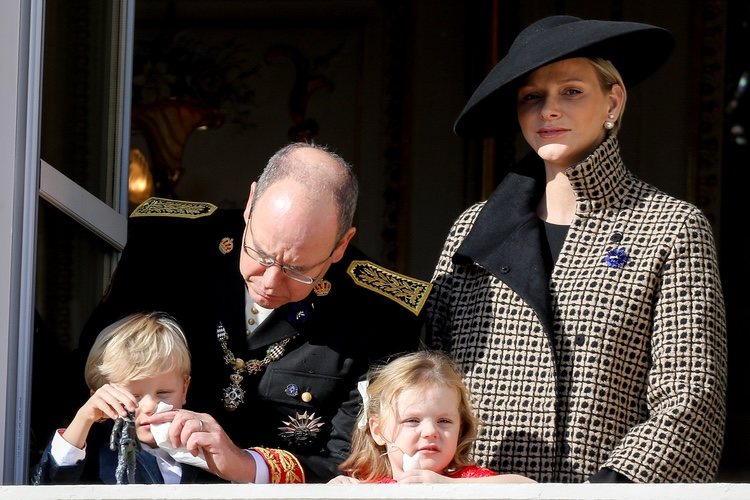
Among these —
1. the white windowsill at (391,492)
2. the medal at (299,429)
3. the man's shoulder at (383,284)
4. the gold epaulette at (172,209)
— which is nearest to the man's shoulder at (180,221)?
the gold epaulette at (172,209)

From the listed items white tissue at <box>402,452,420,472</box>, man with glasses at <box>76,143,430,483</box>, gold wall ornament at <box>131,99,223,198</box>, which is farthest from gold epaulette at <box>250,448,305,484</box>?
gold wall ornament at <box>131,99,223,198</box>

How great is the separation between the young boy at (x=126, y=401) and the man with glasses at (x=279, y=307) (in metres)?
0.11

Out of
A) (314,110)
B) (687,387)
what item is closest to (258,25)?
(314,110)

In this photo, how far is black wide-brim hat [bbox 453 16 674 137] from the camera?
3.27m

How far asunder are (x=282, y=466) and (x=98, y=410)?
1.28 ft

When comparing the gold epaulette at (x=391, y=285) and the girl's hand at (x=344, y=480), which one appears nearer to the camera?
the girl's hand at (x=344, y=480)

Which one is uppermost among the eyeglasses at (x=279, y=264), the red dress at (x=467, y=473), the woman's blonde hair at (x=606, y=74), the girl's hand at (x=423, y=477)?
the woman's blonde hair at (x=606, y=74)

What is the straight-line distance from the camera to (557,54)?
128 inches

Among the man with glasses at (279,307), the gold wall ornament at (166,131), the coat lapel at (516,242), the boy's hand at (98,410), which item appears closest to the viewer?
the boy's hand at (98,410)

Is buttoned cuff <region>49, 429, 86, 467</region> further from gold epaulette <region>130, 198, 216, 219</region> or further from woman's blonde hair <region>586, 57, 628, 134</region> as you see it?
woman's blonde hair <region>586, 57, 628, 134</region>

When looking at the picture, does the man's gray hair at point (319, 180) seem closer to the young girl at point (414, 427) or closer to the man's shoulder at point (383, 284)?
the man's shoulder at point (383, 284)

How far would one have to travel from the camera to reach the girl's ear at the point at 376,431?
3.09 m

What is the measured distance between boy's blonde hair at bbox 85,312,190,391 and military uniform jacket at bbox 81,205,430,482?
0.10m

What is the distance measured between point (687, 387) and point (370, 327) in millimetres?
683
